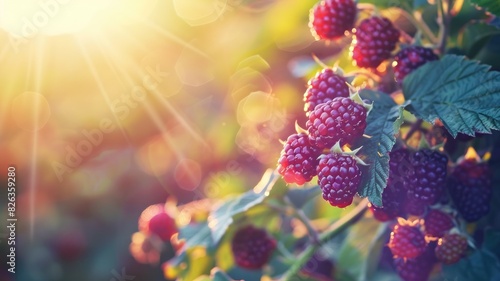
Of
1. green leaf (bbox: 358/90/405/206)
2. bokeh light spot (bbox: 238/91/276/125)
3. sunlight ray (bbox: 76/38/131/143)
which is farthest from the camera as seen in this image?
sunlight ray (bbox: 76/38/131/143)

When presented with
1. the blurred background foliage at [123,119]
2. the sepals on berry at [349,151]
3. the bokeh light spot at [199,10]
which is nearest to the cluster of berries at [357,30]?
the sepals on berry at [349,151]

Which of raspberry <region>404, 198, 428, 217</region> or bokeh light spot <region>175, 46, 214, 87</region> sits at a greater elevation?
bokeh light spot <region>175, 46, 214, 87</region>

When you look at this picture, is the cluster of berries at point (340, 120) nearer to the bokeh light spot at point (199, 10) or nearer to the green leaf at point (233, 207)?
the green leaf at point (233, 207)

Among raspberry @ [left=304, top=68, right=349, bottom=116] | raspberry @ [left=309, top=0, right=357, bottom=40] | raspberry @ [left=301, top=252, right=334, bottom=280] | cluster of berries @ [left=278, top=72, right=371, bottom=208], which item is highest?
raspberry @ [left=309, top=0, right=357, bottom=40]

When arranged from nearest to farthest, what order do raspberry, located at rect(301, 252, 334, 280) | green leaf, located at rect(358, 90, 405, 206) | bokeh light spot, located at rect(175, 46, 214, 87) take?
1. green leaf, located at rect(358, 90, 405, 206)
2. raspberry, located at rect(301, 252, 334, 280)
3. bokeh light spot, located at rect(175, 46, 214, 87)

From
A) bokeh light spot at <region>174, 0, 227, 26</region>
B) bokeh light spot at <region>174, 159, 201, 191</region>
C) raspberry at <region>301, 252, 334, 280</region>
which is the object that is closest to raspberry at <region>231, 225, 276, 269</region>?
raspberry at <region>301, 252, 334, 280</region>

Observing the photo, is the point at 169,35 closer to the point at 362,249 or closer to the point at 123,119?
the point at 123,119

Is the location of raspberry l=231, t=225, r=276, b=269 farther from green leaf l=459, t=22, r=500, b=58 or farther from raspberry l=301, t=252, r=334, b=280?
green leaf l=459, t=22, r=500, b=58
